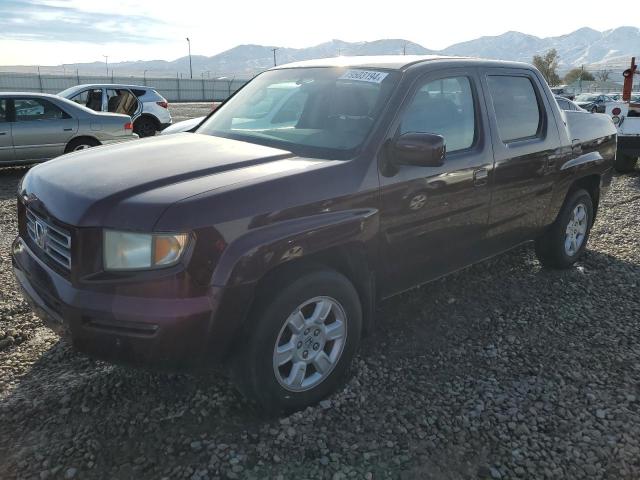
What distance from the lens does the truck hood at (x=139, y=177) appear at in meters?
2.35

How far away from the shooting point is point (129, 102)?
1427 centimetres

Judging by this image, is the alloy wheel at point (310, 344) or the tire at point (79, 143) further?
the tire at point (79, 143)

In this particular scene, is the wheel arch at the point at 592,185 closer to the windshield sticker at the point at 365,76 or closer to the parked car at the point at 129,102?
the windshield sticker at the point at 365,76

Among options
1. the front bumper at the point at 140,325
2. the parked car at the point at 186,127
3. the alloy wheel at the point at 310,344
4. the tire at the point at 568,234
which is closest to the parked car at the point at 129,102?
the parked car at the point at 186,127

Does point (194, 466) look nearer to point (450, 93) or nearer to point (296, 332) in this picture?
point (296, 332)

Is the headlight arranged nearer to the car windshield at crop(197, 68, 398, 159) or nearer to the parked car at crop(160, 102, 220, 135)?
the car windshield at crop(197, 68, 398, 159)

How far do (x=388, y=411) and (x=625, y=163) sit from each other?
391 inches

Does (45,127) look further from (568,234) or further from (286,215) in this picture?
(568,234)

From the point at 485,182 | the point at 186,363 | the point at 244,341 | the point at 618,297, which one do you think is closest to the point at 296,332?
the point at 244,341

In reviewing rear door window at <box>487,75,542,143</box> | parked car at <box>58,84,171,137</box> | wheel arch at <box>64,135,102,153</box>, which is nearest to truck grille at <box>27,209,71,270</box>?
rear door window at <box>487,75,542,143</box>

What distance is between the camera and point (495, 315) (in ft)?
13.6

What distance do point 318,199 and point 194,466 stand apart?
1.37 m

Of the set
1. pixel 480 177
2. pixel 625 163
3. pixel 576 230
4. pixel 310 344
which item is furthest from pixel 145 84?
pixel 310 344

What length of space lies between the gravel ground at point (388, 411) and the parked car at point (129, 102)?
10.4 m
